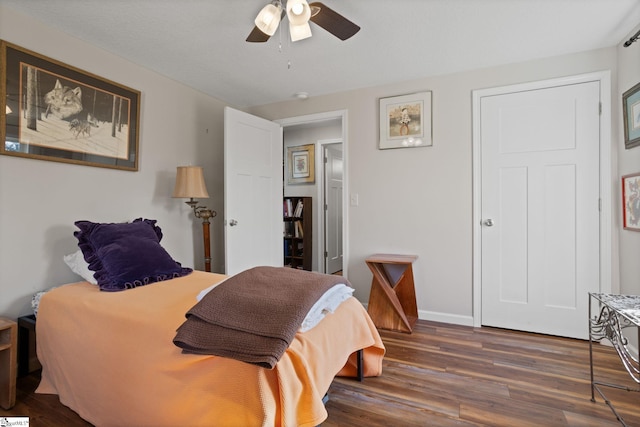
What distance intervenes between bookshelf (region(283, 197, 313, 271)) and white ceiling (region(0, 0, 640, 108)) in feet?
6.83

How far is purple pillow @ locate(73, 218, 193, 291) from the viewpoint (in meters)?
1.94

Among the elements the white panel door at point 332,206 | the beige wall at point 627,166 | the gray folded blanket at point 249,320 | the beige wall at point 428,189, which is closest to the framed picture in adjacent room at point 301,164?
the white panel door at point 332,206

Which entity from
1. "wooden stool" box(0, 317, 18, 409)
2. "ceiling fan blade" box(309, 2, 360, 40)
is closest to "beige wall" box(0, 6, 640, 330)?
"wooden stool" box(0, 317, 18, 409)

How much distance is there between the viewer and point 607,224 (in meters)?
2.46

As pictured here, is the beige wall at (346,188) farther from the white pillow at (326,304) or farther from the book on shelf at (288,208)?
the white pillow at (326,304)

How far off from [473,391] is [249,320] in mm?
1422

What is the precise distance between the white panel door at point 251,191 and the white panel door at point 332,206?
128 cm

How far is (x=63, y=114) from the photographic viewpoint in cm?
220

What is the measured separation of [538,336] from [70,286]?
3.46 meters

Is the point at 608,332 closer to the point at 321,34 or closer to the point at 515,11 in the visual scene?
the point at 515,11

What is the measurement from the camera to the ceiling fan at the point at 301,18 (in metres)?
1.60

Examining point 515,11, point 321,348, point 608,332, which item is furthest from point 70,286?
point 515,11

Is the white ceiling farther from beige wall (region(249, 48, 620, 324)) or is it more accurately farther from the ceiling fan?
the ceiling fan

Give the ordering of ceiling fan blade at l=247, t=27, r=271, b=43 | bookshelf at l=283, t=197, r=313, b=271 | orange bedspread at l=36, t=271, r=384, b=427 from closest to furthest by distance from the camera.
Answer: orange bedspread at l=36, t=271, r=384, b=427, ceiling fan blade at l=247, t=27, r=271, b=43, bookshelf at l=283, t=197, r=313, b=271
